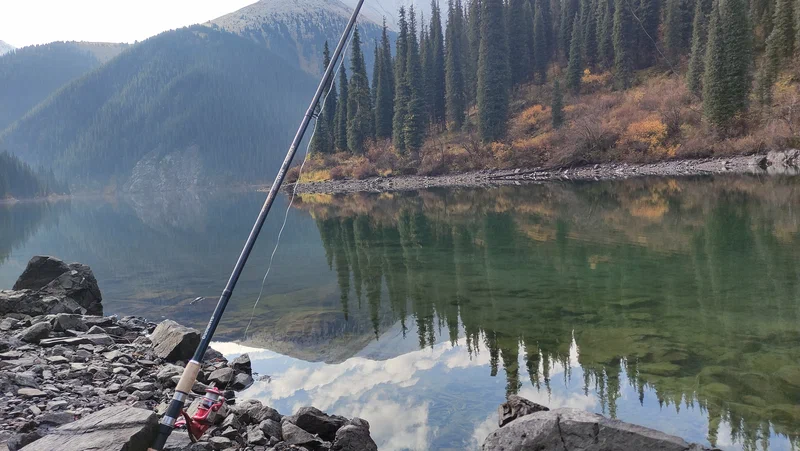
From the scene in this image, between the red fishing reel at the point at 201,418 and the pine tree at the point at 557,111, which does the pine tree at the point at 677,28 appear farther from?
the red fishing reel at the point at 201,418

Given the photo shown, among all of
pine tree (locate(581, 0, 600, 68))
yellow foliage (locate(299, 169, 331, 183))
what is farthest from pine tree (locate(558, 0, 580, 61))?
yellow foliage (locate(299, 169, 331, 183))

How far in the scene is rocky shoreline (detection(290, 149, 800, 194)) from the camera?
1625 inches

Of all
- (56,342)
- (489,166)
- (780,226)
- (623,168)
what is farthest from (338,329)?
(489,166)

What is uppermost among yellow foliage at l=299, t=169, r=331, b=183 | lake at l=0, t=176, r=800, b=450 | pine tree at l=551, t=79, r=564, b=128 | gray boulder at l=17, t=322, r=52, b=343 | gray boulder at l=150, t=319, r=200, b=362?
pine tree at l=551, t=79, r=564, b=128

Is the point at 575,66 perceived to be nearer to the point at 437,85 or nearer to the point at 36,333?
the point at 437,85

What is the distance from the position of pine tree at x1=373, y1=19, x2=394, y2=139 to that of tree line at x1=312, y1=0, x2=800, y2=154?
0.57ft

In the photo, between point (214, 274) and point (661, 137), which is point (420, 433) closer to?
point (214, 274)

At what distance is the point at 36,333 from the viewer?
27.3 feet

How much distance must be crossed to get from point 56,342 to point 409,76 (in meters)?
75.4

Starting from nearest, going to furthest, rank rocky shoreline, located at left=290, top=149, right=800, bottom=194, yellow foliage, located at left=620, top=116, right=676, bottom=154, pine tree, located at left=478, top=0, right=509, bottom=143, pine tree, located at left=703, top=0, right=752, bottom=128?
rocky shoreline, located at left=290, top=149, right=800, bottom=194 < pine tree, located at left=703, top=0, right=752, bottom=128 < yellow foliage, located at left=620, top=116, right=676, bottom=154 < pine tree, located at left=478, top=0, right=509, bottom=143

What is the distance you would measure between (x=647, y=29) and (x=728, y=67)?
31.6 m

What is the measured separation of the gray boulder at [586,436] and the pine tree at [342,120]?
85.1 meters

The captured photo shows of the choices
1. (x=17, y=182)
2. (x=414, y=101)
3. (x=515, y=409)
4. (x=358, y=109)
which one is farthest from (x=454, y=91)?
(x=17, y=182)

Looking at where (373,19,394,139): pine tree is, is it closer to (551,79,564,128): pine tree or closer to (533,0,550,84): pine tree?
(533,0,550,84): pine tree
